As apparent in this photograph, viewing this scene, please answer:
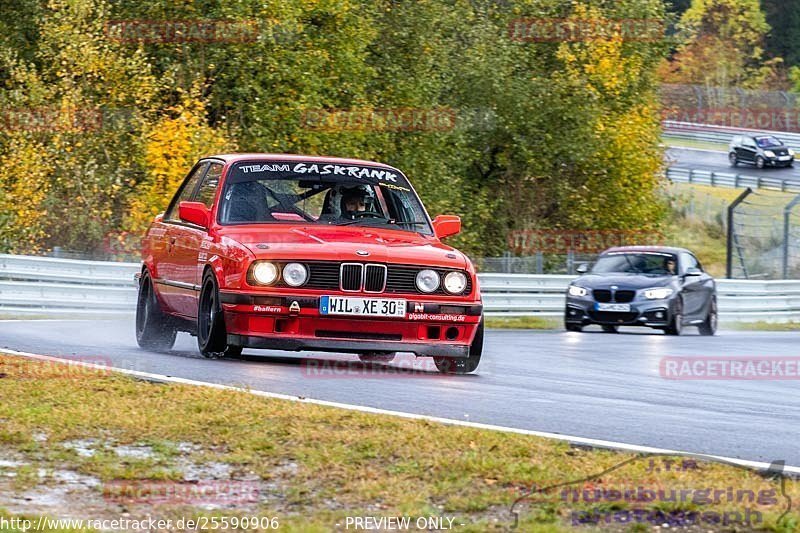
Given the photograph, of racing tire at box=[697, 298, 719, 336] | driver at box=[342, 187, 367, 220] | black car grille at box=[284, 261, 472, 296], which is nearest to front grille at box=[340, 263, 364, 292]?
black car grille at box=[284, 261, 472, 296]

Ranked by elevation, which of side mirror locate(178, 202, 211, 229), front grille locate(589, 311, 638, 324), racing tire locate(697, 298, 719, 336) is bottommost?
racing tire locate(697, 298, 719, 336)

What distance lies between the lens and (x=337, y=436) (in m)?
7.01

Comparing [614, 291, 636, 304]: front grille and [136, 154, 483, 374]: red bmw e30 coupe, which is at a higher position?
[136, 154, 483, 374]: red bmw e30 coupe

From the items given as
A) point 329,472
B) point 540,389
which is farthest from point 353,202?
point 329,472

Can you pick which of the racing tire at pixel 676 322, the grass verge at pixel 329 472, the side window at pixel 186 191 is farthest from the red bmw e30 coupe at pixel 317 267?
the racing tire at pixel 676 322

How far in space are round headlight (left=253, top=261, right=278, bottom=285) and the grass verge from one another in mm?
2390

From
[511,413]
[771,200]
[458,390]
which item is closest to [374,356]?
[458,390]

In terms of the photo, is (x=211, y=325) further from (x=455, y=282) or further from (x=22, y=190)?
(x=22, y=190)

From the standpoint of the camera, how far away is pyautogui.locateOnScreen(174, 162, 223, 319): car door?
446 inches

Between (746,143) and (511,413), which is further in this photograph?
(746,143)

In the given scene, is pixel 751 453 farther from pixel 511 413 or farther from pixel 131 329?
pixel 131 329

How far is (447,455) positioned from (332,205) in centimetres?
539

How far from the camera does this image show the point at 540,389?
1012 cm

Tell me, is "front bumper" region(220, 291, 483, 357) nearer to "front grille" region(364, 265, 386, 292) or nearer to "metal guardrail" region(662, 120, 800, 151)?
"front grille" region(364, 265, 386, 292)
